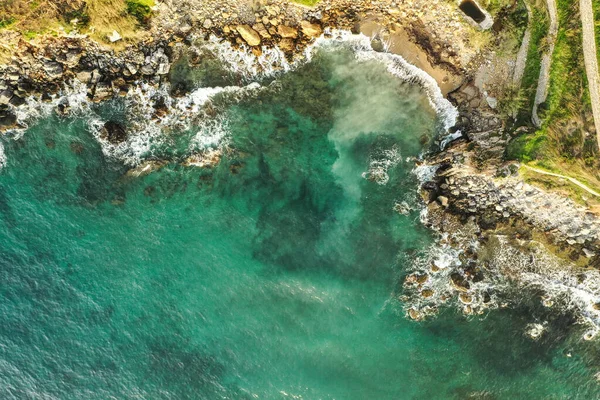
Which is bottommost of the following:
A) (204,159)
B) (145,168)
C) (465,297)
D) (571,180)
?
(465,297)

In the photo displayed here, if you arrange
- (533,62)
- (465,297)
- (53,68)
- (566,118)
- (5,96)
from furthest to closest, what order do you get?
(465,297), (5,96), (53,68), (533,62), (566,118)

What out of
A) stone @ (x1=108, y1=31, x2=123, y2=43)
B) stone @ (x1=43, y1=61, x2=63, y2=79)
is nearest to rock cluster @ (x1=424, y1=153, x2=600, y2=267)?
stone @ (x1=108, y1=31, x2=123, y2=43)

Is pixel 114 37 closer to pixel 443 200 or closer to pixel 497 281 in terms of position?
pixel 443 200

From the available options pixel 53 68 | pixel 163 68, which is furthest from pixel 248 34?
pixel 53 68

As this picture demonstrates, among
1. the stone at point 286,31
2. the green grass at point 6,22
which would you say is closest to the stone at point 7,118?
the green grass at point 6,22

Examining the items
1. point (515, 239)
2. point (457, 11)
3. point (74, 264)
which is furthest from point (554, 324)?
point (74, 264)

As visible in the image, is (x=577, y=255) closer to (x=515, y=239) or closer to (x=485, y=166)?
(x=515, y=239)
